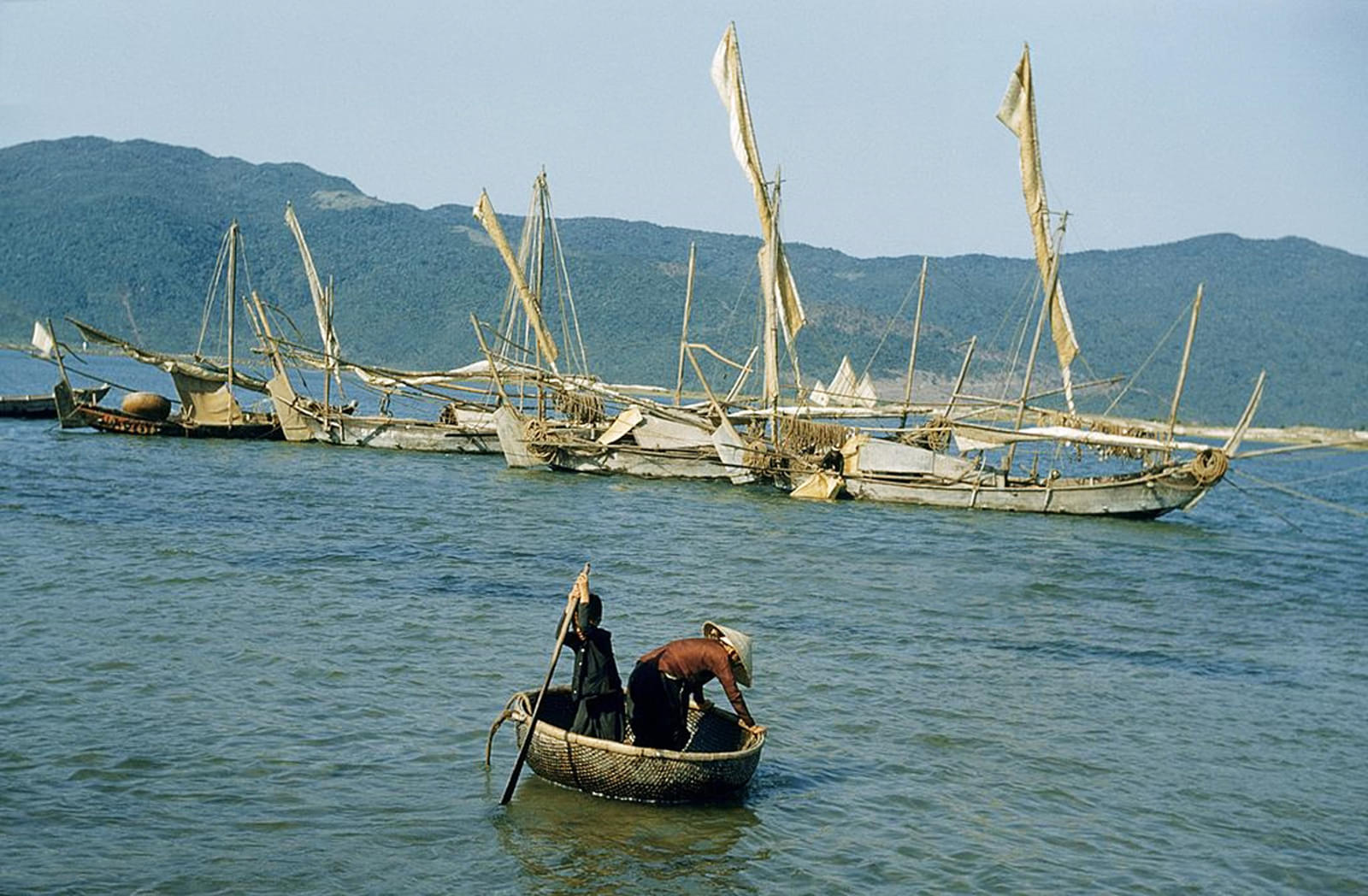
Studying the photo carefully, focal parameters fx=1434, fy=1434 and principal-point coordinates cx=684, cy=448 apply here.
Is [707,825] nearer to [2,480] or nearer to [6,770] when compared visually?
[6,770]

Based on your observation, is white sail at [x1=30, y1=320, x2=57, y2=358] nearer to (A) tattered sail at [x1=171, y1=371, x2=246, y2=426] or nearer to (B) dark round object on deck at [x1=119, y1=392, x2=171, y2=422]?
(B) dark round object on deck at [x1=119, y1=392, x2=171, y2=422]

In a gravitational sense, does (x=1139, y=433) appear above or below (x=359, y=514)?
above

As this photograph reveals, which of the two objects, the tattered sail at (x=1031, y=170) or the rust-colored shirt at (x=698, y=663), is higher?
the tattered sail at (x=1031, y=170)

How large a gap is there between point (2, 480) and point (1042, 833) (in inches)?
1160

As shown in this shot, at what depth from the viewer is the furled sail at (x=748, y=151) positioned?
4034cm

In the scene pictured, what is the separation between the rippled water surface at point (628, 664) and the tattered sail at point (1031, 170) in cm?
971

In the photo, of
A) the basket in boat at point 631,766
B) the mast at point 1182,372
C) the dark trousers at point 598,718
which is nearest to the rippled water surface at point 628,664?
the basket in boat at point 631,766

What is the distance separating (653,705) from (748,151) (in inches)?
1200

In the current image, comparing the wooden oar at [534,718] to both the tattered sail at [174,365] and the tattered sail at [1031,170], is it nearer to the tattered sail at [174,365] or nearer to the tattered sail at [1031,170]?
the tattered sail at [1031,170]

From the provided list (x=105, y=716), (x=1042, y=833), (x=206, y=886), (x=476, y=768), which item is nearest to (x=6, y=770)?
(x=105, y=716)

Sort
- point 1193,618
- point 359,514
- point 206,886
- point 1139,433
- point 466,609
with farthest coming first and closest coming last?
1. point 1139,433
2. point 359,514
3. point 1193,618
4. point 466,609
5. point 206,886

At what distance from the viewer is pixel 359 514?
1262 inches

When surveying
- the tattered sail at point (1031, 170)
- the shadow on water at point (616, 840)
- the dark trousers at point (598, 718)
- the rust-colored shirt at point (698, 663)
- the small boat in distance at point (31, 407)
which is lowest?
the shadow on water at point (616, 840)

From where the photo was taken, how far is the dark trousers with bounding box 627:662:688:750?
12461mm
